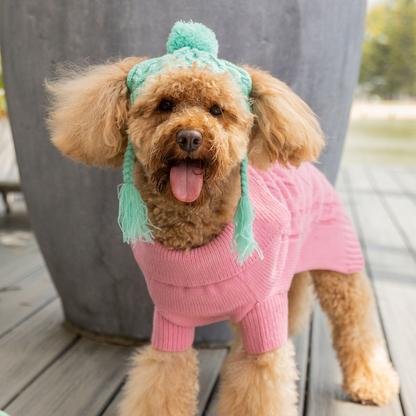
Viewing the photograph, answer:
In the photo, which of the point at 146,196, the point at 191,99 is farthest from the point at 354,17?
the point at 146,196

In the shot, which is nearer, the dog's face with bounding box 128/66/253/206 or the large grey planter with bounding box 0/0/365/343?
the dog's face with bounding box 128/66/253/206

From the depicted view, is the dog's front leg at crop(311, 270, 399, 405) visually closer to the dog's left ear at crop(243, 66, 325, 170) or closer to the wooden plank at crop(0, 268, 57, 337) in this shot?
the dog's left ear at crop(243, 66, 325, 170)

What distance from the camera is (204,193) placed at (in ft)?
3.05

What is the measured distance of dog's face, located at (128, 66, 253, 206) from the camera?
2.77 ft

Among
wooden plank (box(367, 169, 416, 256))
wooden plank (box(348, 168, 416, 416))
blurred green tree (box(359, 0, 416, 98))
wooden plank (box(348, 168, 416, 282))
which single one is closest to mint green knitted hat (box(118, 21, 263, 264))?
wooden plank (box(348, 168, 416, 416))

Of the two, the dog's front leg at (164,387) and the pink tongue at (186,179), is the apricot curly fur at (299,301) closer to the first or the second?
the dog's front leg at (164,387)

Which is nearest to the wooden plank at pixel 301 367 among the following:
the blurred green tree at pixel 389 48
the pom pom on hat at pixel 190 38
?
the pom pom on hat at pixel 190 38

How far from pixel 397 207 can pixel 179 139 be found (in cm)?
297

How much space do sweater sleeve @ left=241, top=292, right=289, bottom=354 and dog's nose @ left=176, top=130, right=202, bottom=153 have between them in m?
0.41

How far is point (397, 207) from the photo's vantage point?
3.41 m

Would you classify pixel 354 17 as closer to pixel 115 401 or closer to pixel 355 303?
pixel 355 303

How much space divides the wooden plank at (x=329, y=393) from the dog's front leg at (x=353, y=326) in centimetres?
4

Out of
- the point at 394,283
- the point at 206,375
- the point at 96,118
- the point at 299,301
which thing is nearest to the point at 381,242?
the point at 394,283

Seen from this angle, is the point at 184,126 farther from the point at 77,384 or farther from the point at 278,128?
the point at 77,384
